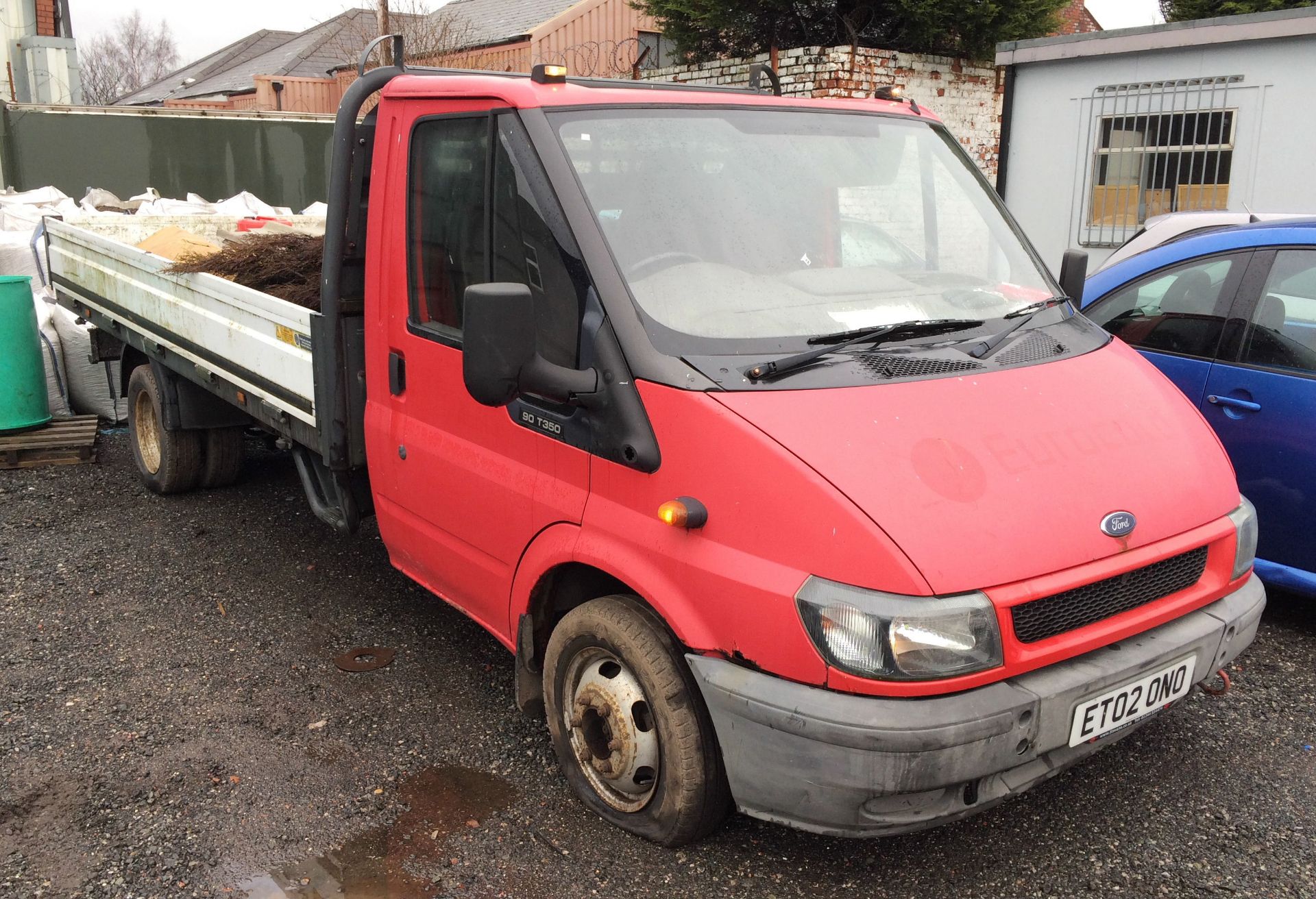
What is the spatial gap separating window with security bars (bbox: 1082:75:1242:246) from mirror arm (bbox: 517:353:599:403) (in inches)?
353

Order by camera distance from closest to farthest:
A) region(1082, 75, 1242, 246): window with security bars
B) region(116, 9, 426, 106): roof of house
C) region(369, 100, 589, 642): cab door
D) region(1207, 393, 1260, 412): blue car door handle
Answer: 1. region(369, 100, 589, 642): cab door
2. region(1207, 393, 1260, 412): blue car door handle
3. region(1082, 75, 1242, 246): window with security bars
4. region(116, 9, 426, 106): roof of house

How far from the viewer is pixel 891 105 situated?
3.98 meters

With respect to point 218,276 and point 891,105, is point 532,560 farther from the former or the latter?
point 218,276

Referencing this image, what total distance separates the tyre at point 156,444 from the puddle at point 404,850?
356cm

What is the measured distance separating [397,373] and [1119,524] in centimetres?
243

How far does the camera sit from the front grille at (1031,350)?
3.14 meters

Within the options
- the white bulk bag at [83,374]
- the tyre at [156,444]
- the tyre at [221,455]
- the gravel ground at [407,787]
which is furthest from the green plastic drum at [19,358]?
the gravel ground at [407,787]

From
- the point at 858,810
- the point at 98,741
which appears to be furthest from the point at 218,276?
the point at 858,810

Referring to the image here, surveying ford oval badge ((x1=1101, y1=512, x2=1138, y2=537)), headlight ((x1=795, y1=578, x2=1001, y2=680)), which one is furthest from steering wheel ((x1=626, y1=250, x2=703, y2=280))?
ford oval badge ((x1=1101, y1=512, x2=1138, y2=537))

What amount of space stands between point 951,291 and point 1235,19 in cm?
793

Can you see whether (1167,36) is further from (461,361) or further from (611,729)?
(611,729)

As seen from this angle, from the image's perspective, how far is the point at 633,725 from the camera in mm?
3045

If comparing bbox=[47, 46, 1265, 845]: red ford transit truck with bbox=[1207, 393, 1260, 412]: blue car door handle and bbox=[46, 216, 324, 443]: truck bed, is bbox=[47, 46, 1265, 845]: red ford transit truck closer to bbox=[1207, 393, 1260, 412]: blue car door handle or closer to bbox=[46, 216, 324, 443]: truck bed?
bbox=[46, 216, 324, 443]: truck bed

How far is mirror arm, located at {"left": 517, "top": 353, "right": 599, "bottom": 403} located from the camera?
296 centimetres
